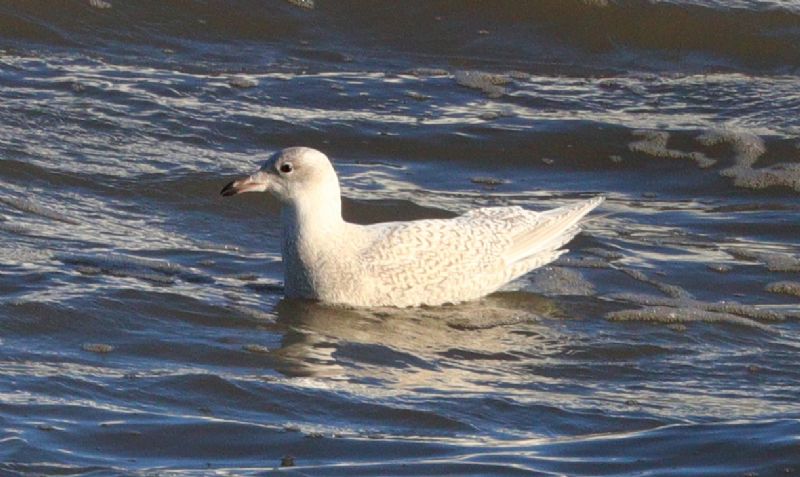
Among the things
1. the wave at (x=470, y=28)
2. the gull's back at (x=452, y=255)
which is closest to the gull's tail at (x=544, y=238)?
the gull's back at (x=452, y=255)

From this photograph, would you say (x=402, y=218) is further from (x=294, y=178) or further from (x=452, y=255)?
→ (x=294, y=178)

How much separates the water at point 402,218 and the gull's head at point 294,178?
569 mm

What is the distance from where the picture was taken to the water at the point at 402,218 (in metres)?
6.65

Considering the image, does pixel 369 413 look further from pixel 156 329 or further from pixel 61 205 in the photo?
pixel 61 205

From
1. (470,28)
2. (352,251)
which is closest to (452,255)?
(352,251)

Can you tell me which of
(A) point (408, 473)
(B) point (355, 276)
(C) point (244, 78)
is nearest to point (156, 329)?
(B) point (355, 276)

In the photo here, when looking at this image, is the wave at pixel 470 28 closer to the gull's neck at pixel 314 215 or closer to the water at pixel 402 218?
the water at pixel 402 218

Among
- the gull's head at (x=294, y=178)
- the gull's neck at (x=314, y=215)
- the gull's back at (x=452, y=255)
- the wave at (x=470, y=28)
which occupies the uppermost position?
the wave at (x=470, y=28)

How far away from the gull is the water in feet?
0.42

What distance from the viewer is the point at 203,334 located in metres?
8.16

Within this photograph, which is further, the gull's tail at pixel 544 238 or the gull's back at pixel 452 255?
the gull's tail at pixel 544 238

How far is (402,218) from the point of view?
34.9 feet

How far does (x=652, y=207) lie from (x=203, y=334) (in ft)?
13.2

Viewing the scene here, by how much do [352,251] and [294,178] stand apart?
48 cm
